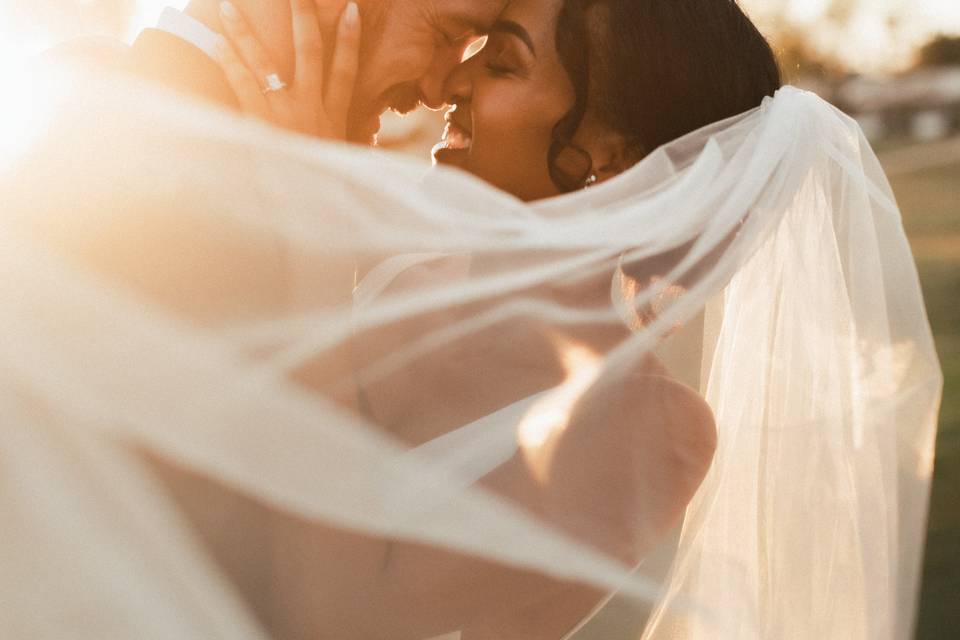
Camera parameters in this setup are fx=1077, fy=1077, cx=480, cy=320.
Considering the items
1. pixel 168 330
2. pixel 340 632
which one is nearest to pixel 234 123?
pixel 168 330

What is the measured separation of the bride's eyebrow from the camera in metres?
2.31

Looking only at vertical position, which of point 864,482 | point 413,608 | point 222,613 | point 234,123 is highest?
point 234,123

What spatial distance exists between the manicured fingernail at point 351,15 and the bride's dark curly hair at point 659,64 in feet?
1.58

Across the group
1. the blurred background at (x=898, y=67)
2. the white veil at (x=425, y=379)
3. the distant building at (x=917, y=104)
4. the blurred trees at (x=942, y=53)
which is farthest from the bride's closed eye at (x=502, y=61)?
the distant building at (x=917, y=104)

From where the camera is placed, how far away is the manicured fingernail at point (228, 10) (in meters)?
1.89

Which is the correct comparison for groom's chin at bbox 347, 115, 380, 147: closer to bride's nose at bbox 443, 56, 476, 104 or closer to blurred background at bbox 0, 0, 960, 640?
bride's nose at bbox 443, 56, 476, 104

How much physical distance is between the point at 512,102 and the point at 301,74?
58cm

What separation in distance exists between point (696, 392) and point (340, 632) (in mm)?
858

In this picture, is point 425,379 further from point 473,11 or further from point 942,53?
point 942,53

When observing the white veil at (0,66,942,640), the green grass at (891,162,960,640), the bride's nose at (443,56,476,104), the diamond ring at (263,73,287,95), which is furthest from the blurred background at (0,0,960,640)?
the bride's nose at (443,56,476,104)

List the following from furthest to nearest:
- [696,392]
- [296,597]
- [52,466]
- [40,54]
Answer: [696,392]
[296,597]
[40,54]
[52,466]

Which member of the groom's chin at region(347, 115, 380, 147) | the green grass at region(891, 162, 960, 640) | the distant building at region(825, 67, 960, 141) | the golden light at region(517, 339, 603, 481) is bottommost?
the distant building at region(825, 67, 960, 141)

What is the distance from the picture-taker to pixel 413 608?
1.93 metres

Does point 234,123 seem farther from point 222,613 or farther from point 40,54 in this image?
point 222,613
